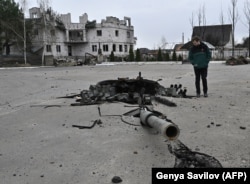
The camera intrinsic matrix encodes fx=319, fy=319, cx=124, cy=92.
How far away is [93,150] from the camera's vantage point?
4.60m

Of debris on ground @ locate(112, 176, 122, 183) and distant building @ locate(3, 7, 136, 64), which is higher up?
distant building @ locate(3, 7, 136, 64)

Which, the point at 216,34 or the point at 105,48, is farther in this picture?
the point at 216,34

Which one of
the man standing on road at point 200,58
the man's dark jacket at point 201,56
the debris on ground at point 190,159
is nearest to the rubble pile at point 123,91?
the man standing on road at point 200,58

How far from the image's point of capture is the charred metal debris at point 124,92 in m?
8.25

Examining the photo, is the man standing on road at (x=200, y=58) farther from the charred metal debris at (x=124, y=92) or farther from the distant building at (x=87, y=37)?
the distant building at (x=87, y=37)

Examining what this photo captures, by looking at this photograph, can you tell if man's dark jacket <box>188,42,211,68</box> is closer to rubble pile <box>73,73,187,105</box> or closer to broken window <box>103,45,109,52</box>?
rubble pile <box>73,73,187,105</box>

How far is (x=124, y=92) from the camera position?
9.02m

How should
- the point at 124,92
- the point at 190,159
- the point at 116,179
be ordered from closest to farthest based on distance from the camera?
the point at 116,179 → the point at 190,159 → the point at 124,92

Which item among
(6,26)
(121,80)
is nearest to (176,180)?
(121,80)

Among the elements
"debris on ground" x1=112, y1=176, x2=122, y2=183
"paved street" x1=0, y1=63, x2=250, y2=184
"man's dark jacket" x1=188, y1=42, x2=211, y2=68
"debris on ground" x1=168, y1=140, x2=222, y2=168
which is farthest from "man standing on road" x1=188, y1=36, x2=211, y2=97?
"debris on ground" x1=112, y1=176, x2=122, y2=183

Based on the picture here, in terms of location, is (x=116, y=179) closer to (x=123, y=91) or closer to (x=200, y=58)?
(x=123, y=91)

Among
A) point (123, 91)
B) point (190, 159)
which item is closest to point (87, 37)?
point (123, 91)

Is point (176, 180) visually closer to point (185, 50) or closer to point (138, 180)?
point (138, 180)

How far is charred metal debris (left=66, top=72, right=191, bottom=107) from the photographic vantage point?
8.25m
